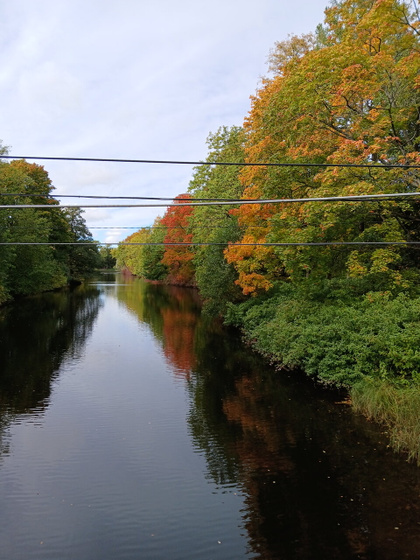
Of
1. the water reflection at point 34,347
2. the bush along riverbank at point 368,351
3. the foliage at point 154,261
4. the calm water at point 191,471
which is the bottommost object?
the calm water at point 191,471

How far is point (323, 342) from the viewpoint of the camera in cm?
1123

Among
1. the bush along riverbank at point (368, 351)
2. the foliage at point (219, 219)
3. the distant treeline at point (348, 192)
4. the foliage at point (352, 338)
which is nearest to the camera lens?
the bush along riverbank at point (368, 351)

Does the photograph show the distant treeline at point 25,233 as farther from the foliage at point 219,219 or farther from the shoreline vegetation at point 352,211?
the shoreline vegetation at point 352,211

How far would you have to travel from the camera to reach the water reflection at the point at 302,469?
217 inches

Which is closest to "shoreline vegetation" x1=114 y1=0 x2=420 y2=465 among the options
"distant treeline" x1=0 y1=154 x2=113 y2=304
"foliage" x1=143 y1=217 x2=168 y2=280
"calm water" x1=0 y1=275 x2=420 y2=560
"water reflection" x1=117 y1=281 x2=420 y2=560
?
"water reflection" x1=117 y1=281 x2=420 y2=560

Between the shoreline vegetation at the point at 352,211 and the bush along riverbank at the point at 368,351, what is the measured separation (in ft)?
0.12

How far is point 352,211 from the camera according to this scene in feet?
41.0

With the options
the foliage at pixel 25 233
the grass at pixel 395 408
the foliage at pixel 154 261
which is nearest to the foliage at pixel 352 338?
the grass at pixel 395 408

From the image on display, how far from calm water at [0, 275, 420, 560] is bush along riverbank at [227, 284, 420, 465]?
1.88 ft

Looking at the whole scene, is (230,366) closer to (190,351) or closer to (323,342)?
(190,351)

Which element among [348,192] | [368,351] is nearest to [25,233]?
[348,192]

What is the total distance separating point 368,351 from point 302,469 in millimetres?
3938

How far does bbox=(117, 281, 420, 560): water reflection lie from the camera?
552cm

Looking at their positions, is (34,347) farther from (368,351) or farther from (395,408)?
(395,408)
